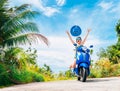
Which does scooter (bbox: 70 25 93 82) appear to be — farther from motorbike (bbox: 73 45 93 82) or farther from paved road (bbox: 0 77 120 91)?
paved road (bbox: 0 77 120 91)

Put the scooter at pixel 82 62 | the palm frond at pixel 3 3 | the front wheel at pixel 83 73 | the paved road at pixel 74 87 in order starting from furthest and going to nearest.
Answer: the palm frond at pixel 3 3
the scooter at pixel 82 62
the front wheel at pixel 83 73
the paved road at pixel 74 87

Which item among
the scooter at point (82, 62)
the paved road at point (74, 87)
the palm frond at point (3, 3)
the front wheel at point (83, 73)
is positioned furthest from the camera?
the palm frond at point (3, 3)

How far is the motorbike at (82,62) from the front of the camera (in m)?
14.4

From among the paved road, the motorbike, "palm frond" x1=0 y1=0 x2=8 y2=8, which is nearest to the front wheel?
the motorbike

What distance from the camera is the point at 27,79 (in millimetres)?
16812

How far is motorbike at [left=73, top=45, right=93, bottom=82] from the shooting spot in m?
14.4

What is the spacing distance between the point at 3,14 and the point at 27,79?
4.29 metres

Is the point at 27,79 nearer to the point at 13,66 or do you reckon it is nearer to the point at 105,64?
the point at 13,66

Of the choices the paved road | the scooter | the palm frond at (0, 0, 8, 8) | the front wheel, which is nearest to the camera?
the paved road

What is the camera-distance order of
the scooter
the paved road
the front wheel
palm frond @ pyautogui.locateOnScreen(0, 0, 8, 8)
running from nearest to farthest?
the paved road < the front wheel < the scooter < palm frond @ pyautogui.locateOnScreen(0, 0, 8, 8)

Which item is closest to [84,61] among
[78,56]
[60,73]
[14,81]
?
[78,56]

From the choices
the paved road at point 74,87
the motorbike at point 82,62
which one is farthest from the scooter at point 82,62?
the paved road at point 74,87

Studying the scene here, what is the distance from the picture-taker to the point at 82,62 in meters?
14.6

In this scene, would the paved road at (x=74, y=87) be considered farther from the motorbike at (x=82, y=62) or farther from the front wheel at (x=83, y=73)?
the motorbike at (x=82, y=62)
